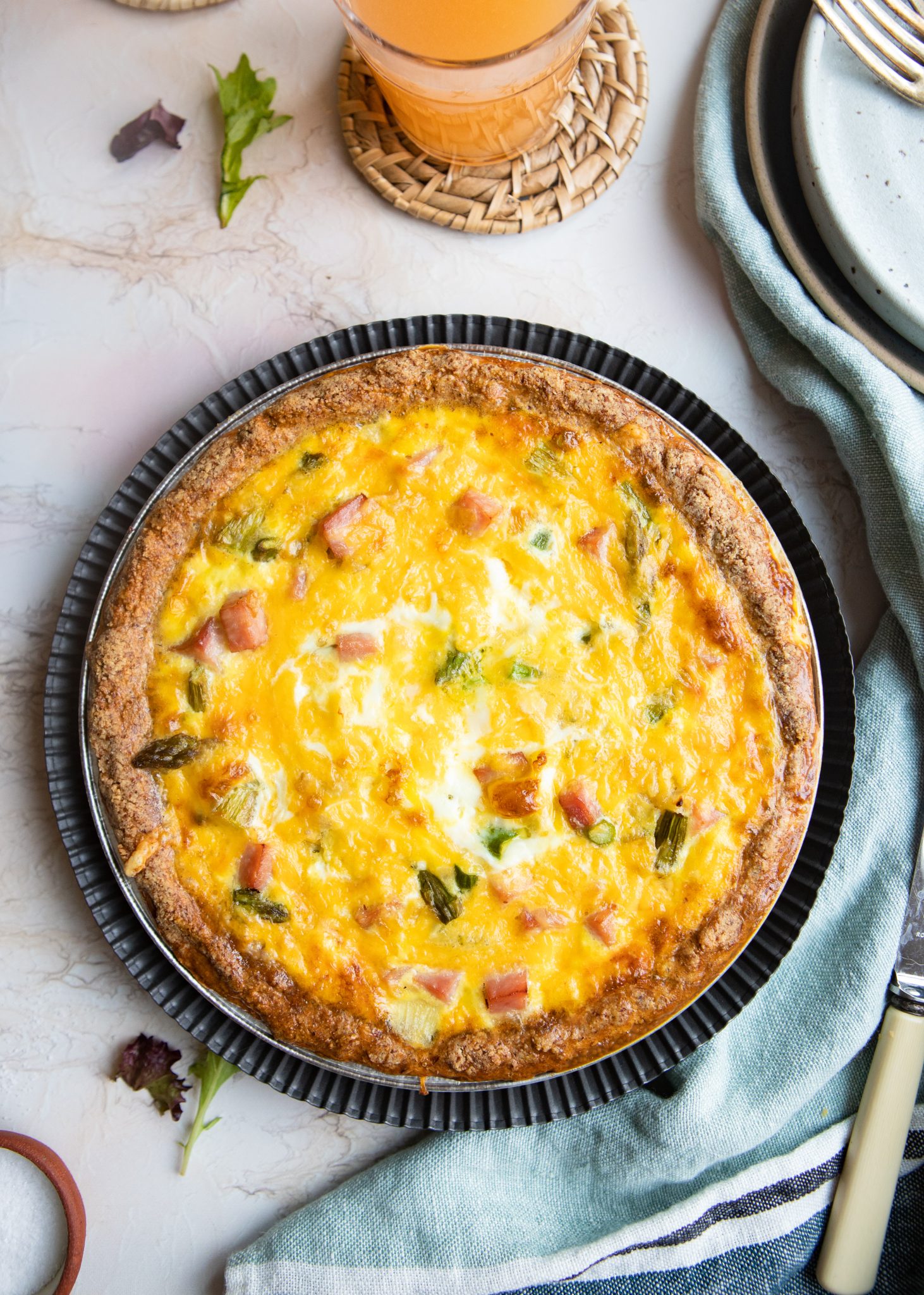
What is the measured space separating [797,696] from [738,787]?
0.33 meters

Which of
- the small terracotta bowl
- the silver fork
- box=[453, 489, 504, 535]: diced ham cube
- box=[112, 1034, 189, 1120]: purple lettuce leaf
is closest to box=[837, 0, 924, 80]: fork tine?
the silver fork

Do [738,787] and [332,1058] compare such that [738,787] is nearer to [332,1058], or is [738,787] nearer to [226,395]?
[332,1058]

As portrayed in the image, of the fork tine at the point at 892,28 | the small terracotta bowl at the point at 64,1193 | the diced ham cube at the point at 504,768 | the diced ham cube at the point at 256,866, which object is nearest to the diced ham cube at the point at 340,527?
the diced ham cube at the point at 504,768

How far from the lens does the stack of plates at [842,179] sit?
11.7 ft

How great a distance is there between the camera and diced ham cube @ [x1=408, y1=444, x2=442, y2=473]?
3182 millimetres

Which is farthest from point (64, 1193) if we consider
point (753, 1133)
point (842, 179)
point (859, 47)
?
point (859, 47)

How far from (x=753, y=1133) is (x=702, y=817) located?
1.28 m

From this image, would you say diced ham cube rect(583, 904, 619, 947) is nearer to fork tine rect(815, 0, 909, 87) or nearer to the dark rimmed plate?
the dark rimmed plate

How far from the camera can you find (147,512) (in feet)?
11.0

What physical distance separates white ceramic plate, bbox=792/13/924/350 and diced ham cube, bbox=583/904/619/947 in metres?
2.26

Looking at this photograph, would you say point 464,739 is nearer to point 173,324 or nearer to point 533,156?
point 173,324

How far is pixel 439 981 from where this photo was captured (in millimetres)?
3076

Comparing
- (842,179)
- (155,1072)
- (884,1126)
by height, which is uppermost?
(842,179)

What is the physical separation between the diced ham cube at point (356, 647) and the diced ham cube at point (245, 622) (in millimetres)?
237
